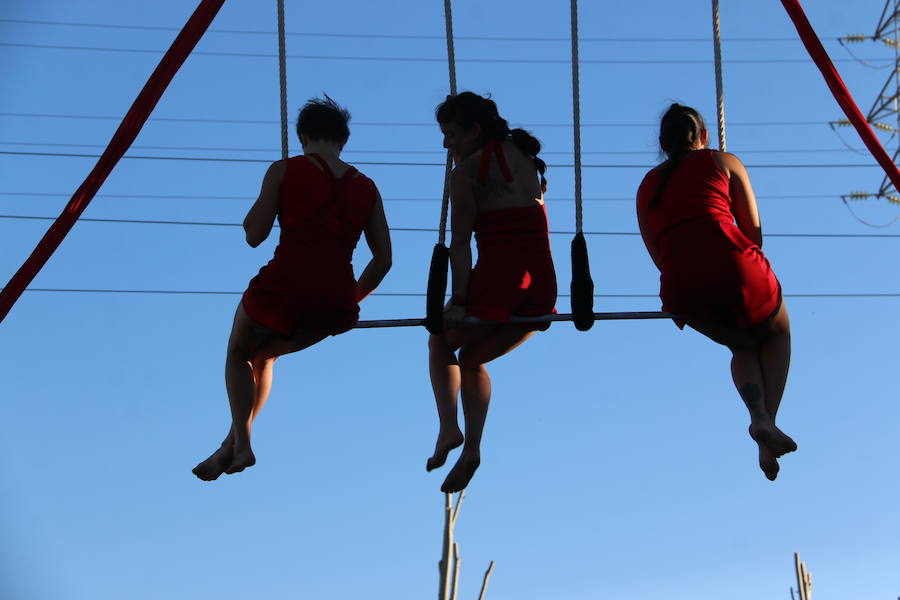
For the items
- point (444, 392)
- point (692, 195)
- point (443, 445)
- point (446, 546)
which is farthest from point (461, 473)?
point (446, 546)

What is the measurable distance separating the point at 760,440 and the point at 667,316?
25.0 inches

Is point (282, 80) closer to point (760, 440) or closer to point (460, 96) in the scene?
point (460, 96)

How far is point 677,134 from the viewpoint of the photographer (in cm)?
606

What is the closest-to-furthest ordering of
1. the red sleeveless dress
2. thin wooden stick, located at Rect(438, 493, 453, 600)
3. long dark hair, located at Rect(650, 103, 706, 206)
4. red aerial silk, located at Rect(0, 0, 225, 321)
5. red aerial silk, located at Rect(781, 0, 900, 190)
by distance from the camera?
1. the red sleeveless dress
2. long dark hair, located at Rect(650, 103, 706, 206)
3. red aerial silk, located at Rect(0, 0, 225, 321)
4. red aerial silk, located at Rect(781, 0, 900, 190)
5. thin wooden stick, located at Rect(438, 493, 453, 600)

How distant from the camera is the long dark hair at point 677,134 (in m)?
6.01

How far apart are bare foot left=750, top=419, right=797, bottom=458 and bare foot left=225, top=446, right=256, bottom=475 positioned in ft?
6.86

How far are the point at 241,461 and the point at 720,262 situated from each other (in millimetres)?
2126

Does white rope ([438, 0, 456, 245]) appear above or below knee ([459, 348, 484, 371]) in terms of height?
above

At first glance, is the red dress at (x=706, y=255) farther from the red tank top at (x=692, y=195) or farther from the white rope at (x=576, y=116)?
the white rope at (x=576, y=116)

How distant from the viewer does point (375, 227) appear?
602 centimetres

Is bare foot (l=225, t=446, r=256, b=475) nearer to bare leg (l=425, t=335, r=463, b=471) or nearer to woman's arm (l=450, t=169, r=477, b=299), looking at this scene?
bare leg (l=425, t=335, r=463, b=471)

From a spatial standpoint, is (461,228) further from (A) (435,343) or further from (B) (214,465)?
(B) (214,465)

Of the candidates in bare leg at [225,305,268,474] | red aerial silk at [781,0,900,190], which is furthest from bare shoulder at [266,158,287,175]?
red aerial silk at [781,0,900,190]

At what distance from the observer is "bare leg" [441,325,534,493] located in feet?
19.7
